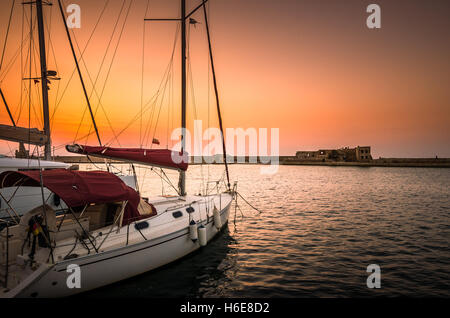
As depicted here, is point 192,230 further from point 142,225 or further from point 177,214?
point 142,225

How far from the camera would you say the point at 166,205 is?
12375 mm

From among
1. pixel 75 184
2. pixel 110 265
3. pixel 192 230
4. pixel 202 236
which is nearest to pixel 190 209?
pixel 202 236

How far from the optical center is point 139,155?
10250 millimetres

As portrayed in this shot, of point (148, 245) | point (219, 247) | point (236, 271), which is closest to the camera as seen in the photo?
point (148, 245)

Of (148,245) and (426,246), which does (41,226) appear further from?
(426,246)

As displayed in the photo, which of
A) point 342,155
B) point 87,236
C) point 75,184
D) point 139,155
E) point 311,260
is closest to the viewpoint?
point 75,184

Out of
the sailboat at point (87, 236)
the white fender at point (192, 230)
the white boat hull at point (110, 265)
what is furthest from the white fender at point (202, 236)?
the white boat hull at point (110, 265)

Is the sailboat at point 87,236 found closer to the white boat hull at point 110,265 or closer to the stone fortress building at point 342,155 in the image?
the white boat hull at point 110,265

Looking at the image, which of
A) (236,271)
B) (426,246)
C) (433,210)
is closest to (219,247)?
(236,271)

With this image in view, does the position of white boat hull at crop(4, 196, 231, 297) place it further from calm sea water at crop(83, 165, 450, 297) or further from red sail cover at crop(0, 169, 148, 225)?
red sail cover at crop(0, 169, 148, 225)

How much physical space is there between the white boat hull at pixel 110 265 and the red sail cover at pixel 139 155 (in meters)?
3.04

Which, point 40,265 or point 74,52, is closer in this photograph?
point 40,265

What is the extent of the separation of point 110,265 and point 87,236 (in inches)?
44.4
